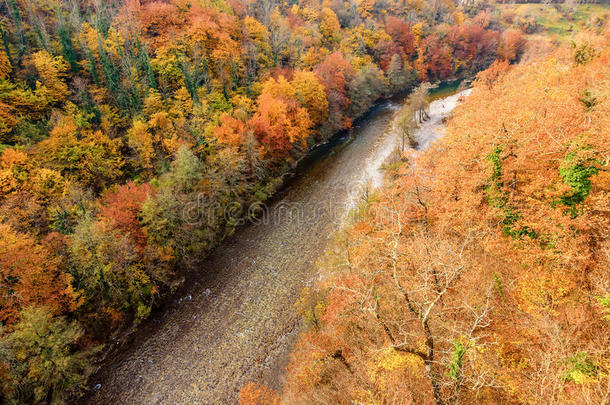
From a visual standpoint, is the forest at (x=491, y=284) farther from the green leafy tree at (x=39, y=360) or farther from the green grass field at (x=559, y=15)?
the green grass field at (x=559, y=15)

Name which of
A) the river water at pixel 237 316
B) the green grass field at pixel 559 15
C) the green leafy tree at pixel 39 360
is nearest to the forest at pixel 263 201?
the green leafy tree at pixel 39 360

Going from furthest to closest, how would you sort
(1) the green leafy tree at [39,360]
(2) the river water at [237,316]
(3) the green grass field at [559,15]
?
1. (3) the green grass field at [559,15]
2. (2) the river water at [237,316]
3. (1) the green leafy tree at [39,360]

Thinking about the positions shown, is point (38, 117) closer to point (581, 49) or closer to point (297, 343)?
point (297, 343)

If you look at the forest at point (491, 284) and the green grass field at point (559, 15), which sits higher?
the forest at point (491, 284)

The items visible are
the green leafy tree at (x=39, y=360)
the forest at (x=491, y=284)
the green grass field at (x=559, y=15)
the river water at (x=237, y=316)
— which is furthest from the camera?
the green grass field at (x=559, y=15)

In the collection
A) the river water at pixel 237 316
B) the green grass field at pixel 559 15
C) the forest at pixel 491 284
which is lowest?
the green grass field at pixel 559 15

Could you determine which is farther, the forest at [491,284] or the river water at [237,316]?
the river water at [237,316]

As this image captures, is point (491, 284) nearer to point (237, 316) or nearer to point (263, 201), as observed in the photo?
point (237, 316)
